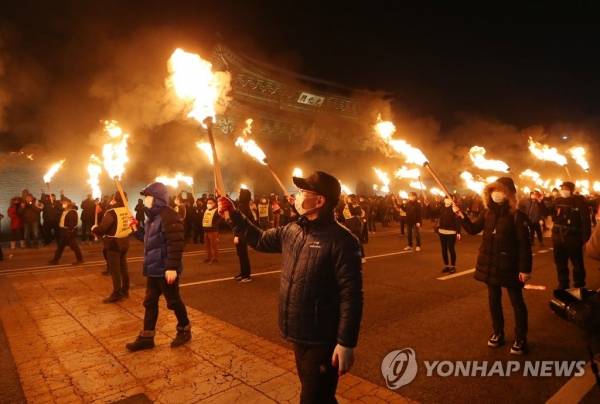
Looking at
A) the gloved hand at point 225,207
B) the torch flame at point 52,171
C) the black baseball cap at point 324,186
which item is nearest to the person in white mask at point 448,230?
the gloved hand at point 225,207

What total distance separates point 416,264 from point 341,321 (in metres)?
8.17

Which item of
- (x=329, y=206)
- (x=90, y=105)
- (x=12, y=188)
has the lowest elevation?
(x=329, y=206)

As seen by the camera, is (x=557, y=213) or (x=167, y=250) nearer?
(x=167, y=250)

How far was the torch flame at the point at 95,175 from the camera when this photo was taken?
1637cm

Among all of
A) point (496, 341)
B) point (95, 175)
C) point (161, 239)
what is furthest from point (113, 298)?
point (95, 175)

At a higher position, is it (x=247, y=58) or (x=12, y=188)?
(x=247, y=58)

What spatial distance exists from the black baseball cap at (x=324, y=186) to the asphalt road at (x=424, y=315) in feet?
6.71

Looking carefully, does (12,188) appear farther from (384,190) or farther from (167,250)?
(384,190)

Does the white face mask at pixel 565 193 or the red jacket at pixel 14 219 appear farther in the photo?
the red jacket at pixel 14 219

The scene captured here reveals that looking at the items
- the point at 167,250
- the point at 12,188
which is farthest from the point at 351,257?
the point at 12,188

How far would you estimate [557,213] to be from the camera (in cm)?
664

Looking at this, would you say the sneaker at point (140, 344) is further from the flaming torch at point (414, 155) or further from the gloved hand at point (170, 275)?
the flaming torch at point (414, 155)

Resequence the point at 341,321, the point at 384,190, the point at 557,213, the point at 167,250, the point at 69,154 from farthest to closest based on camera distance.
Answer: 1. the point at 384,190
2. the point at 69,154
3. the point at 557,213
4. the point at 167,250
5. the point at 341,321

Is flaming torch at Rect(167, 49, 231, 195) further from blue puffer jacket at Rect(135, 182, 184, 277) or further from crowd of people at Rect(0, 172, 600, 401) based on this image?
crowd of people at Rect(0, 172, 600, 401)
